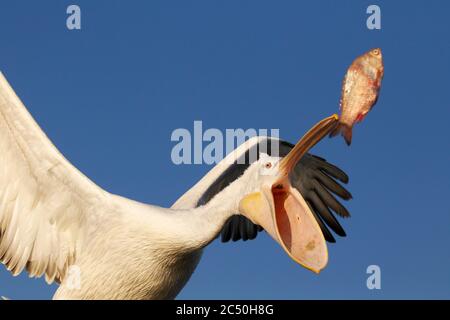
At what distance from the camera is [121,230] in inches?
270

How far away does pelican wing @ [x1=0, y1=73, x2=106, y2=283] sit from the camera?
668 cm

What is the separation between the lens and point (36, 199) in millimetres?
7102

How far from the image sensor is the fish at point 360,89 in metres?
5.06

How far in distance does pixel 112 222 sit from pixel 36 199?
0.84 m

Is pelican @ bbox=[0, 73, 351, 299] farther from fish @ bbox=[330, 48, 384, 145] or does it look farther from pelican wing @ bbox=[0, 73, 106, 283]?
fish @ bbox=[330, 48, 384, 145]

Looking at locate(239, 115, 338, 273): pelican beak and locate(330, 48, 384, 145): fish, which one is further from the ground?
locate(330, 48, 384, 145): fish

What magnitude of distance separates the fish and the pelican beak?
1026mm

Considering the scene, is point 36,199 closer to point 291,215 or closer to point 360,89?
point 291,215

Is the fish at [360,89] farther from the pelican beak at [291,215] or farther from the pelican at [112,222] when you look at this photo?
the pelican beak at [291,215]

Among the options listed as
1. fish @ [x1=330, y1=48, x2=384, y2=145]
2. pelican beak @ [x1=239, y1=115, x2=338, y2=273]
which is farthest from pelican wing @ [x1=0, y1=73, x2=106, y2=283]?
fish @ [x1=330, y1=48, x2=384, y2=145]

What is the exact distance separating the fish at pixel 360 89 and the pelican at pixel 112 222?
2.53 feet
